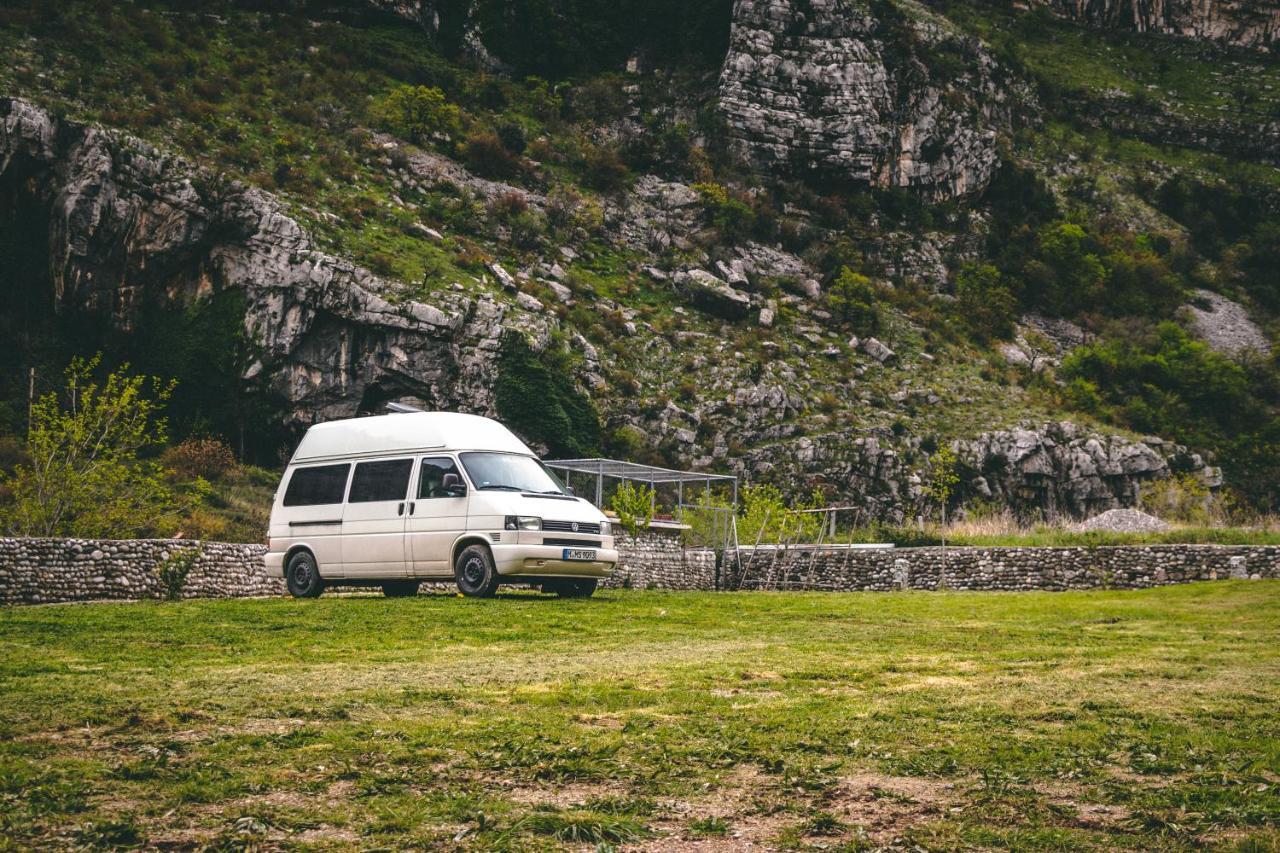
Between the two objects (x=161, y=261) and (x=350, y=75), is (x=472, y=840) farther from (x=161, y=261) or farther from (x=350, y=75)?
(x=350, y=75)

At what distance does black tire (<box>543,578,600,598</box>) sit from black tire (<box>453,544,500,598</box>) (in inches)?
56.1

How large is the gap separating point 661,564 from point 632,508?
1945 mm

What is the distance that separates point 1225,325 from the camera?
7156 cm

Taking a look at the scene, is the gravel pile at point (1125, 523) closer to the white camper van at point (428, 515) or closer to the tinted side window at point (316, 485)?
the white camper van at point (428, 515)

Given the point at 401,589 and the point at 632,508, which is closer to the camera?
the point at 401,589

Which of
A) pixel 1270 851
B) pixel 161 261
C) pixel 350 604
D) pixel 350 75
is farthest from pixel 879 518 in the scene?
pixel 1270 851

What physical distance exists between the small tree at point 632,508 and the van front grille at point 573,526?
862 centimetres

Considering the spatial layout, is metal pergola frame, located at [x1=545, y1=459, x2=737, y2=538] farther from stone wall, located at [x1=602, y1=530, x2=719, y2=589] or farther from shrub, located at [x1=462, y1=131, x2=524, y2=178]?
shrub, located at [x1=462, y1=131, x2=524, y2=178]

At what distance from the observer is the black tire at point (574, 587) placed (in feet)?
53.0

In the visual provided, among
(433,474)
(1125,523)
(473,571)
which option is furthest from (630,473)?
(1125,523)

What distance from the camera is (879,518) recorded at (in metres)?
47.1

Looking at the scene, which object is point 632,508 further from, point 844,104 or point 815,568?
point 844,104

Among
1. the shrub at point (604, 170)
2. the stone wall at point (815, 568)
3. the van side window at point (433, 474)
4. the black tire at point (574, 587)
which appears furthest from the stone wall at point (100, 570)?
the shrub at point (604, 170)

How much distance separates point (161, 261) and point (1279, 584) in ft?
129
